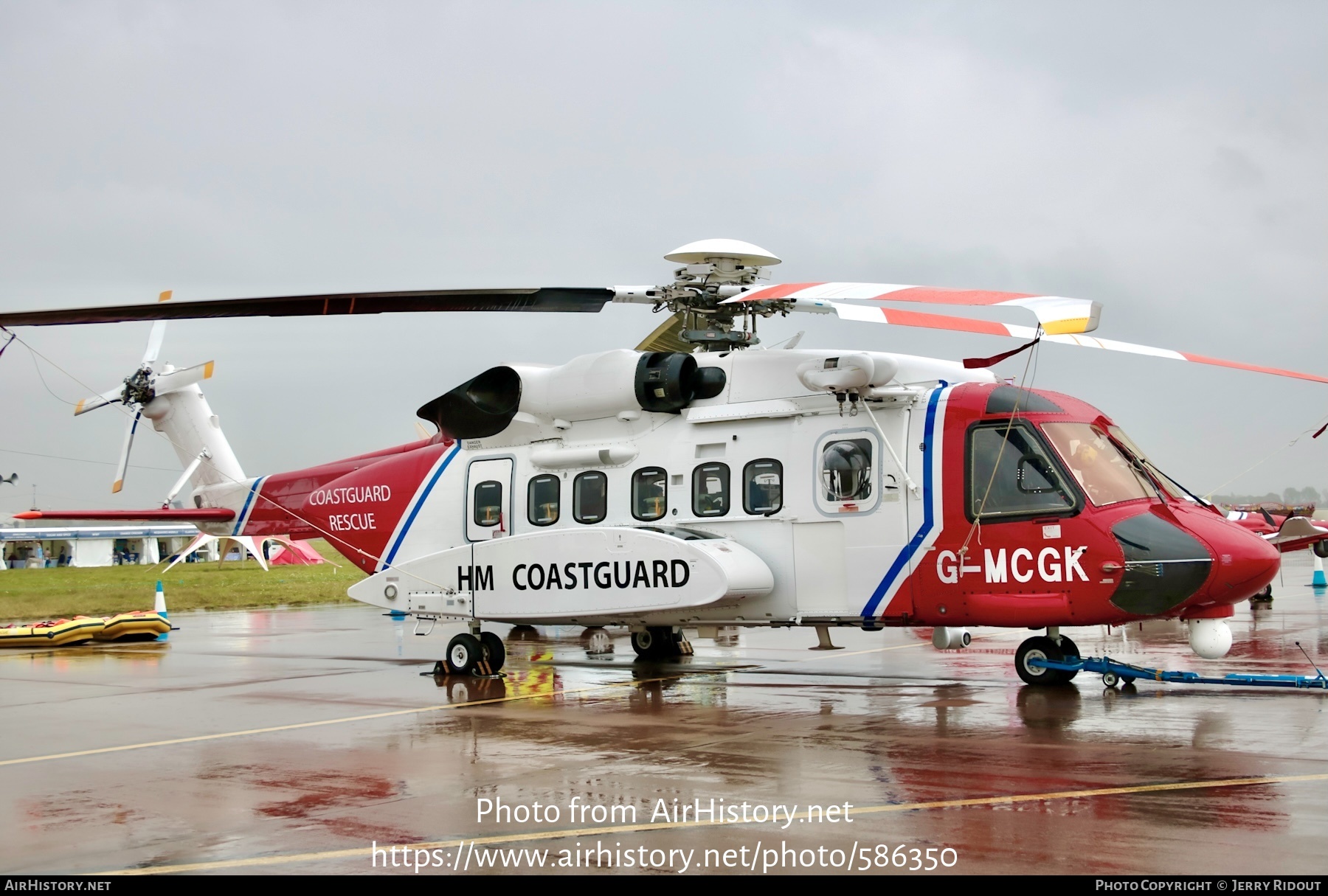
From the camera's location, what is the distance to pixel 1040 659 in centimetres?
1182

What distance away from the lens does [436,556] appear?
13.7m

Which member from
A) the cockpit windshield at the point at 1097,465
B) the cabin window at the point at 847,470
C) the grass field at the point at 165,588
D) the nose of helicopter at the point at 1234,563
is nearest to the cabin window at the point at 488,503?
the cabin window at the point at 847,470

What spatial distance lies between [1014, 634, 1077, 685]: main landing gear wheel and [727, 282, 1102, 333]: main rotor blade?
4.34m

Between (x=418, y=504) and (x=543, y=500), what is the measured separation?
197 centimetres

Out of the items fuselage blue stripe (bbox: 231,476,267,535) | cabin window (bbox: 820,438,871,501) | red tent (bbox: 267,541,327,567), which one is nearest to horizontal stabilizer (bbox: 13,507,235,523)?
fuselage blue stripe (bbox: 231,476,267,535)

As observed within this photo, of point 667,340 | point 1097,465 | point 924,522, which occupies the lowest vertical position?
point 924,522

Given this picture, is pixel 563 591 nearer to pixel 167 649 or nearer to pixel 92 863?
pixel 92 863

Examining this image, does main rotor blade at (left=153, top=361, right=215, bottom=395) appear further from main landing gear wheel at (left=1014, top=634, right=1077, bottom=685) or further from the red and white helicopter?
main landing gear wheel at (left=1014, top=634, right=1077, bottom=685)

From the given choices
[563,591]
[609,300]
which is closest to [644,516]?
[563,591]

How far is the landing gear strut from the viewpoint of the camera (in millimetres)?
11859

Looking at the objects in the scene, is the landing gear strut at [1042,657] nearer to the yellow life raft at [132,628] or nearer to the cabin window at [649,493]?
the cabin window at [649,493]

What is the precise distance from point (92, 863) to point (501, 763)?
3040 mm

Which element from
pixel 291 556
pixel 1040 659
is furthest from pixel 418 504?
pixel 291 556

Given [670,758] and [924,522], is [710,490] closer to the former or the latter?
[924,522]
